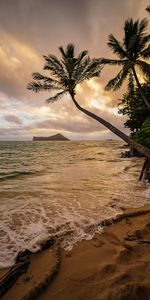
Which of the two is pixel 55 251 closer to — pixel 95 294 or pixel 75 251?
pixel 75 251

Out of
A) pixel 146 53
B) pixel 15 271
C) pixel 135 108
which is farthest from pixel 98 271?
pixel 135 108

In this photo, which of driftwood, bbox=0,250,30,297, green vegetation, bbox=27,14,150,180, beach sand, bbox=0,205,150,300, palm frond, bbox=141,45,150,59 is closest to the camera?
beach sand, bbox=0,205,150,300

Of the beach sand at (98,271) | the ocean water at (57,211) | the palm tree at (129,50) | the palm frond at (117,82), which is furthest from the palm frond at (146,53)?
the beach sand at (98,271)

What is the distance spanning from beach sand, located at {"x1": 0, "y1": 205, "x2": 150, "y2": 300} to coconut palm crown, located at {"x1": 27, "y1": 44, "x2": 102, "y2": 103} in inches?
409

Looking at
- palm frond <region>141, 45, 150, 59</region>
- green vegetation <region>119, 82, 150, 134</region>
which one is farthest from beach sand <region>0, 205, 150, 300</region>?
green vegetation <region>119, 82, 150, 134</region>

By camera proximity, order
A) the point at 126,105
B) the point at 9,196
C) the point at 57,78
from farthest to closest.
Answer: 1. the point at 126,105
2. the point at 57,78
3. the point at 9,196

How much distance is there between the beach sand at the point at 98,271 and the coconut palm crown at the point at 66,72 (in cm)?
1039

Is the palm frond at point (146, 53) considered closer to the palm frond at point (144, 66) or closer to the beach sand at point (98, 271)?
the palm frond at point (144, 66)

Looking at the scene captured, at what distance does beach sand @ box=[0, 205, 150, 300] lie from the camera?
9.24 feet

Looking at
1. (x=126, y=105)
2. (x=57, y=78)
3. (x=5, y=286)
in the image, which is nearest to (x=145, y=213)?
(x=5, y=286)

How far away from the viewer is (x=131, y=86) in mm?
18984

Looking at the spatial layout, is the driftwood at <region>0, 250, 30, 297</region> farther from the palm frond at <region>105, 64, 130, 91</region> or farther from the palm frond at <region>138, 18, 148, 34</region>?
the palm frond at <region>138, 18, 148, 34</region>

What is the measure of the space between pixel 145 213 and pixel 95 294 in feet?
12.9

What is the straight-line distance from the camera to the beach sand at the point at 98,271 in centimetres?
282
